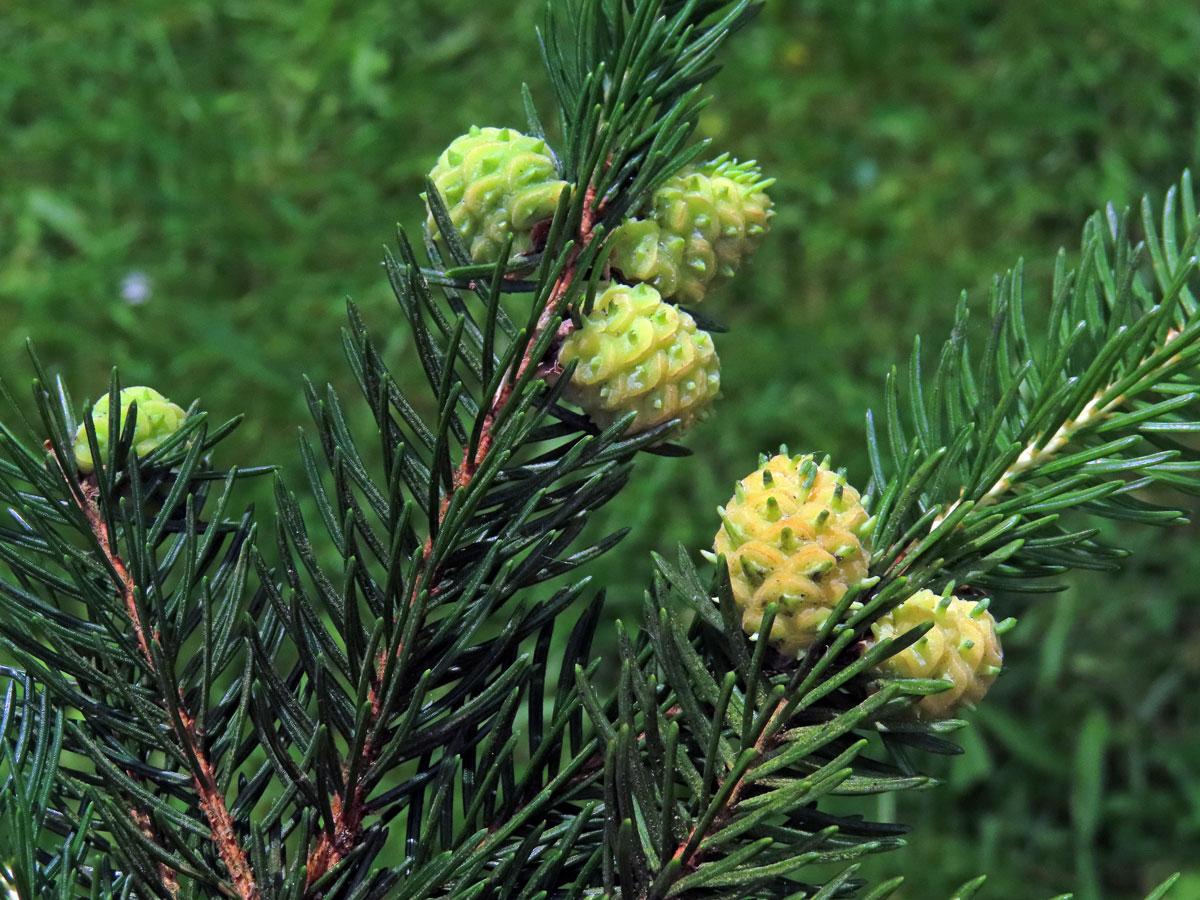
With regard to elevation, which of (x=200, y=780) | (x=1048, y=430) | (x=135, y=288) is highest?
(x=135, y=288)

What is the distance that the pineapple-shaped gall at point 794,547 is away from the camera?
30cm

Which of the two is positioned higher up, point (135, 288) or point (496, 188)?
point (135, 288)

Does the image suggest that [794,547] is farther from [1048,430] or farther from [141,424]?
[141,424]

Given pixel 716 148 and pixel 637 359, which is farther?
pixel 716 148

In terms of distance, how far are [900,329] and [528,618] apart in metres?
1.20

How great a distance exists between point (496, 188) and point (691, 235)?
6 cm

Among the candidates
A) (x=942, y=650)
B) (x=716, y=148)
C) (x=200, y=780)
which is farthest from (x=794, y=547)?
(x=716, y=148)

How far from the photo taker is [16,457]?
0.32m

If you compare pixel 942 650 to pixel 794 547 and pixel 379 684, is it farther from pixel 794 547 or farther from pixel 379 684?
pixel 379 684

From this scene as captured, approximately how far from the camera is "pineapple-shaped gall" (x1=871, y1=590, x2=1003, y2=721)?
31cm

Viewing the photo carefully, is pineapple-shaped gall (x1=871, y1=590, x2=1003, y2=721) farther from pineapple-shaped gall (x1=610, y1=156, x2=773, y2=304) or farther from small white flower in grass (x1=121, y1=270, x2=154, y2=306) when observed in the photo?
small white flower in grass (x1=121, y1=270, x2=154, y2=306)

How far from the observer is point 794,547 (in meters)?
0.30

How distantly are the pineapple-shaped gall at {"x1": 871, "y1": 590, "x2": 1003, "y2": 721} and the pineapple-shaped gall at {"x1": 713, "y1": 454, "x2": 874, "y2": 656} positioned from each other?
18mm

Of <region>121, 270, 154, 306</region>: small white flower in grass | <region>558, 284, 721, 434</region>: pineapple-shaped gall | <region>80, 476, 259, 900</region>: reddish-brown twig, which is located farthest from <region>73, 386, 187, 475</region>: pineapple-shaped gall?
<region>121, 270, 154, 306</region>: small white flower in grass
